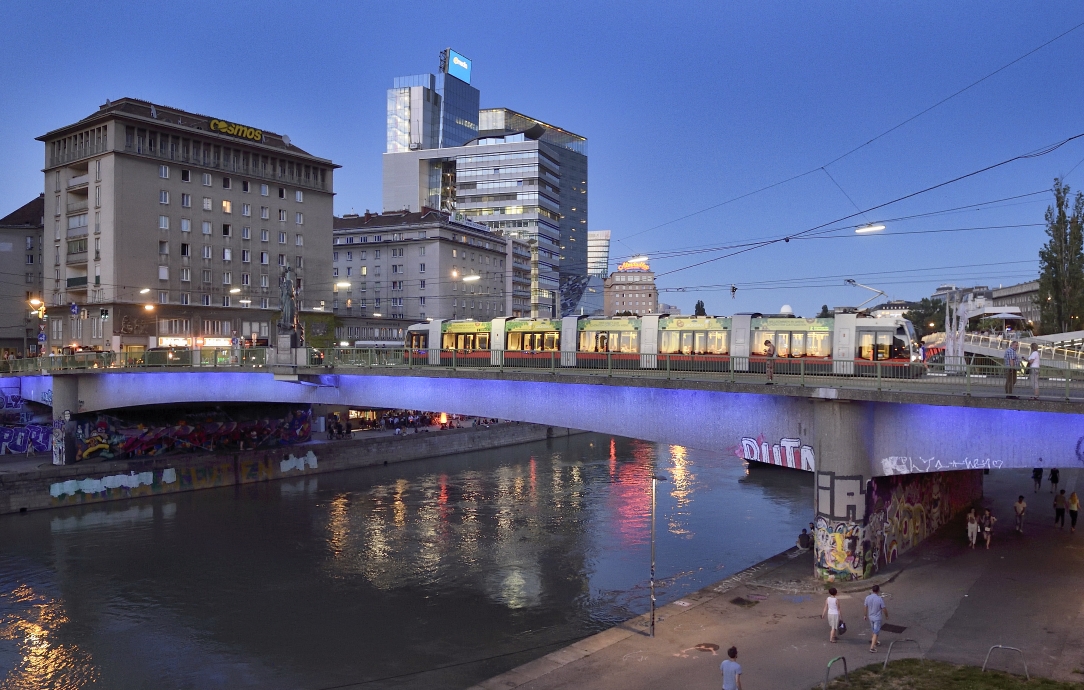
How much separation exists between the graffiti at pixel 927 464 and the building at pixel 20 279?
92.8 m

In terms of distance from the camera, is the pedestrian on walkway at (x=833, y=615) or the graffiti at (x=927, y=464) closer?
the pedestrian on walkway at (x=833, y=615)

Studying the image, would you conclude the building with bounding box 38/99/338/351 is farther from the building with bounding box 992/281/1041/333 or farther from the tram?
the building with bounding box 992/281/1041/333

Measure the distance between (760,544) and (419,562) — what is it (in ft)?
48.7

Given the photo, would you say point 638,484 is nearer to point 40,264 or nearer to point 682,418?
point 682,418

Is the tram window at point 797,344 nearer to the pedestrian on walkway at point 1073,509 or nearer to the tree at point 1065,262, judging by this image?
the pedestrian on walkway at point 1073,509

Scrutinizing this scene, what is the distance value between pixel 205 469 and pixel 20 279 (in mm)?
58673

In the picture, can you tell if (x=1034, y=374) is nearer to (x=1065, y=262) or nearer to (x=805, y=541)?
(x=805, y=541)

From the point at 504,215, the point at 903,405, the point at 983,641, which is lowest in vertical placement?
the point at 983,641

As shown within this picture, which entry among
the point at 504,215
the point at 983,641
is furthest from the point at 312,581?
the point at 504,215

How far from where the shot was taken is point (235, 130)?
7712 centimetres

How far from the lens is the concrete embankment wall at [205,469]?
44.7 m

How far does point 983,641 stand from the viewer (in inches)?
727

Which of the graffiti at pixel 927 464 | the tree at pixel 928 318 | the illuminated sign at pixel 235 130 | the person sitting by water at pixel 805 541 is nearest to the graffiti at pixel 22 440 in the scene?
the illuminated sign at pixel 235 130

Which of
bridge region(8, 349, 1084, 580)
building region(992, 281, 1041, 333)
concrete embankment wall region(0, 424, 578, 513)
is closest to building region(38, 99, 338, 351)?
concrete embankment wall region(0, 424, 578, 513)
